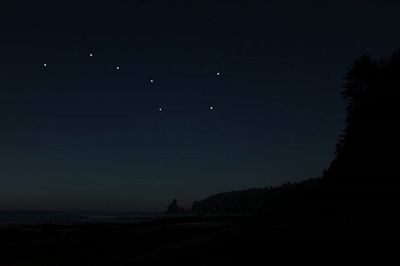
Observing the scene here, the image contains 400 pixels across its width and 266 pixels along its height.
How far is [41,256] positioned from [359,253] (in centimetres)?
1874

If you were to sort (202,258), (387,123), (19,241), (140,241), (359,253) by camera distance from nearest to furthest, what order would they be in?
(359,253) → (202,258) → (140,241) → (19,241) → (387,123)

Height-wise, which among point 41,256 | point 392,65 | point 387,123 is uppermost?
point 392,65

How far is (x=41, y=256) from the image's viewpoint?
29156 millimetres

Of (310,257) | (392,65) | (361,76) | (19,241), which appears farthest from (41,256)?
(361,76)

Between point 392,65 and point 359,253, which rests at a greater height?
point 392,65

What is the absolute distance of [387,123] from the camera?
42.1 m

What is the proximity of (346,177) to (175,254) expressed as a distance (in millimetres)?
25299

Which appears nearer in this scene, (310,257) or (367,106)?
(310,257)

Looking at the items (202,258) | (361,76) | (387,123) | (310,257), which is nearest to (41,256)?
(202,258)

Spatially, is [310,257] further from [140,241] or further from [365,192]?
[365,192]

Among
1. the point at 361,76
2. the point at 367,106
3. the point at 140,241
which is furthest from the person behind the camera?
the point at 361,76

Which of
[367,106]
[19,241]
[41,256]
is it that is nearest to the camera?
[41,256]

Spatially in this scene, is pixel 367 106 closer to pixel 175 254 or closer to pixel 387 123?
pixel 387 123

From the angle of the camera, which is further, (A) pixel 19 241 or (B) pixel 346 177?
(B) pixel 346 177
